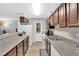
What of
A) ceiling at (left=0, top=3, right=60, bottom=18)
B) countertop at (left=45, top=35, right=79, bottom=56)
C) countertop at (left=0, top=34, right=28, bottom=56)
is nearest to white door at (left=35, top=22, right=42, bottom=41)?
ceiling at (left=0, top=3, right=60, bottom=18)

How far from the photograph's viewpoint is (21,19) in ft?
23.6

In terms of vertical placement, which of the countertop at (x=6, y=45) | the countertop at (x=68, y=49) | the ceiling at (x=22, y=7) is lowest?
the countertop at (x=68, y=49)

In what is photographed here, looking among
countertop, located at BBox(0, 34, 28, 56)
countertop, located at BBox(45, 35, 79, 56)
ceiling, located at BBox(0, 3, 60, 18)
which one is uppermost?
ceiling, located at BBox(0, 3, 60, 18)

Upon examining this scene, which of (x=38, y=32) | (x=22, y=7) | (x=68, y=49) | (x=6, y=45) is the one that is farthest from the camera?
(x=38, y=32)

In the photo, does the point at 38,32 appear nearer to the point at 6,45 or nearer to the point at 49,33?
the point at 49,33

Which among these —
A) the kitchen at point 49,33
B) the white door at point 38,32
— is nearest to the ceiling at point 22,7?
the kitchen at point 49,33

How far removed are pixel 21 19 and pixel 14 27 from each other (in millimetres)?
850

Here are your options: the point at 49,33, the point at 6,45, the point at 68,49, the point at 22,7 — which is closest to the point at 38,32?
the point at 49,33

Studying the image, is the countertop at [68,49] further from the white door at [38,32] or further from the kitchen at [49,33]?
the white door at [38,32]

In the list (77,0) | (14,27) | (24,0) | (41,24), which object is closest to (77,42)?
(77,0)

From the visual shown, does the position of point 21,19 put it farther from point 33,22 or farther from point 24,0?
point 24,0

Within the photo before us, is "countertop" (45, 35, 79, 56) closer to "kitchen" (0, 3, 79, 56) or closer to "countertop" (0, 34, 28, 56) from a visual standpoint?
"kitchen" (0, 3, 79, 56)

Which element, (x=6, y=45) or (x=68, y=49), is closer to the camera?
(x=68, y=49)

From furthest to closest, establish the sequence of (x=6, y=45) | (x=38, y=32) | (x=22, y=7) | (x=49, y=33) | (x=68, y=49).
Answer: (x=38, y=32)
(x=49, y=33)
(x=22, y=7)
(x=6, y=45)
(x=68, y=49)
